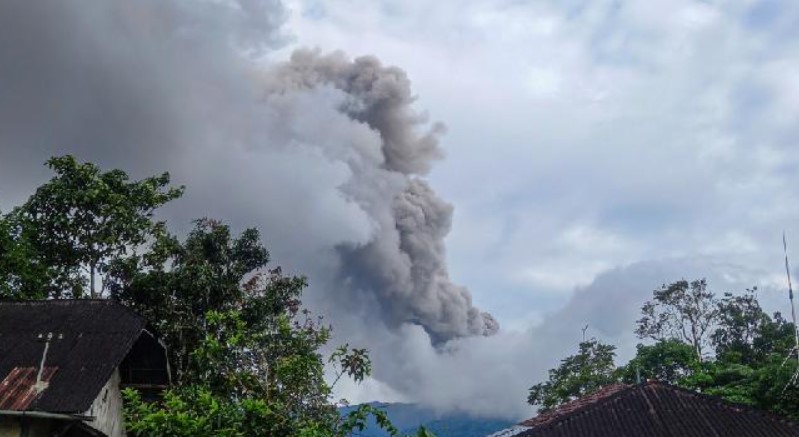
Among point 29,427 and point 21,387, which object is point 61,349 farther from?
point 29,427

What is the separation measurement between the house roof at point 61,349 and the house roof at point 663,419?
9721mm

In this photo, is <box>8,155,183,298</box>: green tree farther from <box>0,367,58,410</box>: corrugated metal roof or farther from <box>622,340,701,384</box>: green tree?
<box>622,340,701,384</box>: green tree

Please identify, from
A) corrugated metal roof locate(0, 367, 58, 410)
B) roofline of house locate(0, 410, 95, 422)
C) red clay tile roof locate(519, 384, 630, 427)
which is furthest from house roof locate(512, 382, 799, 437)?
corrugated metal roof locate(0, 367, 58, 410)

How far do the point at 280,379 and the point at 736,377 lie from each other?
75.3ft

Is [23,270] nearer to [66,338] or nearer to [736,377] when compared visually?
[66,338]

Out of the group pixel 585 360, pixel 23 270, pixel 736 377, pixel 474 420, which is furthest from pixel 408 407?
pixel 23 270

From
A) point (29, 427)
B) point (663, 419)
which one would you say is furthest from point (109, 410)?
point (663, 419)

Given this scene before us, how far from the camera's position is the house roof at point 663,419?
14.5 meters

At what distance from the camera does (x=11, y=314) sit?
62.6 feet

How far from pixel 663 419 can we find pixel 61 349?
45.8 feet

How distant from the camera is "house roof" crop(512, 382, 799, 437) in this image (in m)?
14.5

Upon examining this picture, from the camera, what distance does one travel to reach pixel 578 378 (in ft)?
120

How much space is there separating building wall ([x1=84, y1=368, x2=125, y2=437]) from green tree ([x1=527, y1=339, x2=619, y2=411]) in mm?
22393

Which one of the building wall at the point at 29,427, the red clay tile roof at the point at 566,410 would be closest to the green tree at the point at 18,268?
the building wall at the point at 29,427
